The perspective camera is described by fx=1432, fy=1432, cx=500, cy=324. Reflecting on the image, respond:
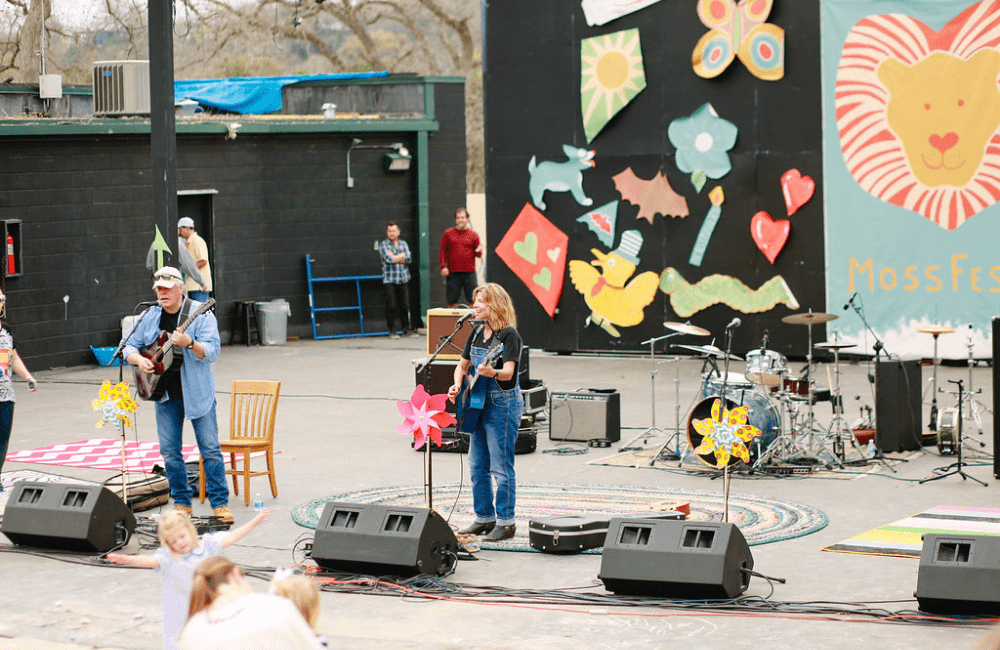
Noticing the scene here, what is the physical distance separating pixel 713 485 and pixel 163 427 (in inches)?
173

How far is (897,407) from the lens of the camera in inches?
498

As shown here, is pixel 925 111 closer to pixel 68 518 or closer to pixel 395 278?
pixel 395 278

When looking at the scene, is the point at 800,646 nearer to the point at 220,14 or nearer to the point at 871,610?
the point at 871,610

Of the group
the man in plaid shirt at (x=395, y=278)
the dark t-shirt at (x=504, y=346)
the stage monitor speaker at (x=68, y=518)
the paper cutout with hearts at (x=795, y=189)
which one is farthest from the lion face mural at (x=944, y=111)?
the stage monitor speaker at (x=68, y=518)

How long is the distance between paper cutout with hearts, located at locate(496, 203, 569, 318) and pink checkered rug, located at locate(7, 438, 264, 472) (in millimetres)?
7575

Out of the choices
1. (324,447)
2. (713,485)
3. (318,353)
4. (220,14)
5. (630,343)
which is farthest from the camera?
(220,14)

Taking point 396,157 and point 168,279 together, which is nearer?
point 168,279

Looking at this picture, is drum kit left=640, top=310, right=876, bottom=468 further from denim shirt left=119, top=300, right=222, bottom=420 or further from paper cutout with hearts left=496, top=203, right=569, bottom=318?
paper cutout with hearts left=496, top=203, right=569, bottom=318

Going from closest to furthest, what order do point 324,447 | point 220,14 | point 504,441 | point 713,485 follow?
1. point 504,441
2. point 713,485
3. point 324,447
4. point 220,14

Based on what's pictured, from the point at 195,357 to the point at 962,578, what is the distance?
16.9ft

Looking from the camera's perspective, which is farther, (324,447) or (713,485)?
(324,447)

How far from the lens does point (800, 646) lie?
714cm

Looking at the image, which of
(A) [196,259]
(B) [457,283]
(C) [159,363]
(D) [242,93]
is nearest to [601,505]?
(C) [159,363]

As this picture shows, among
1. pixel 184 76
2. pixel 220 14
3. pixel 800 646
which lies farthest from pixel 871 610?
pixel 184 76
